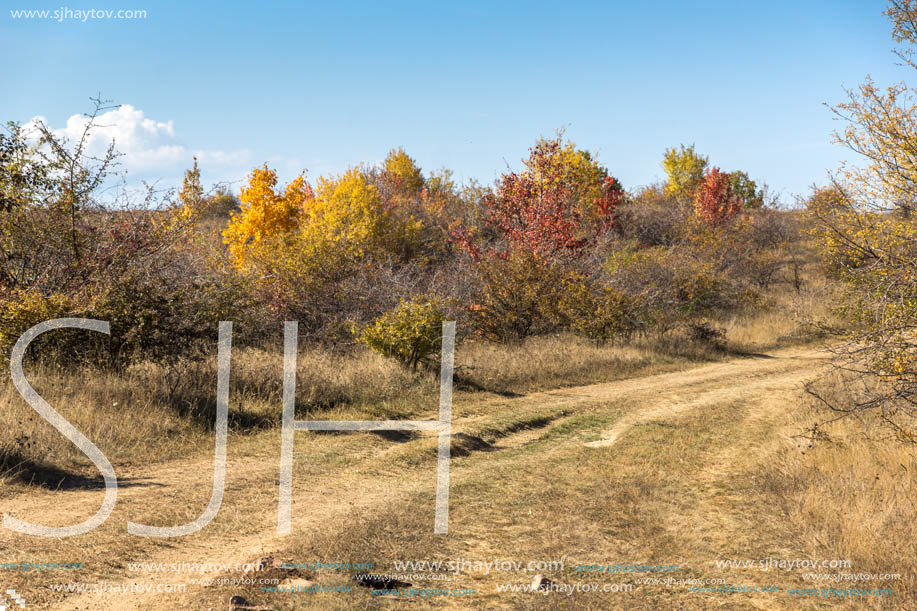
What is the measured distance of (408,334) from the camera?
14.2 metres

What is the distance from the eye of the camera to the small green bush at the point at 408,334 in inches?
560

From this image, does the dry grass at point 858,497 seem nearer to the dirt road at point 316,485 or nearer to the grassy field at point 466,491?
the grassy field at point 466,491

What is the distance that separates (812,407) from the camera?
1277cm

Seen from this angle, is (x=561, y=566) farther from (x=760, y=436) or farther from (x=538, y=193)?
(x=538, y=193)

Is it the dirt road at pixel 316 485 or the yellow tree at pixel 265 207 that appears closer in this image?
the dirt road at pixel 316 485

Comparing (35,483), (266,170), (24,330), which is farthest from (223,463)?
(266,170)

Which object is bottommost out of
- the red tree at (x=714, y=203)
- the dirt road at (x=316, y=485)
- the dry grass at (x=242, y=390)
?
the dirt road at (x=316, y=485)

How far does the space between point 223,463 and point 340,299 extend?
27.4 ft

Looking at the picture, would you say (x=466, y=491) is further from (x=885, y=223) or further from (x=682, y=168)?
(x=682, y=168)

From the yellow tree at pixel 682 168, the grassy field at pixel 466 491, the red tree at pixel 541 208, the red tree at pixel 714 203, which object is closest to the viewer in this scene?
the grassy field at pixel 466 491

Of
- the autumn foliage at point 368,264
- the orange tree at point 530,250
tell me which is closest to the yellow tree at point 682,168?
the autumn foliage at point 368,264

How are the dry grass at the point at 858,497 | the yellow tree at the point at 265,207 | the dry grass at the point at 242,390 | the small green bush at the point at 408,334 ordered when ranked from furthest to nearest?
the yellow tree at the point at 265,207, the small green bush at the point at 408,334, the dry grass at the point at 242,390, the dry grass at the point at 858,497

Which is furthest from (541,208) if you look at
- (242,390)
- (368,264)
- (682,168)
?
(682,168)

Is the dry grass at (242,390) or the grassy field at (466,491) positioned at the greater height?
the dry grass at (242,390)
